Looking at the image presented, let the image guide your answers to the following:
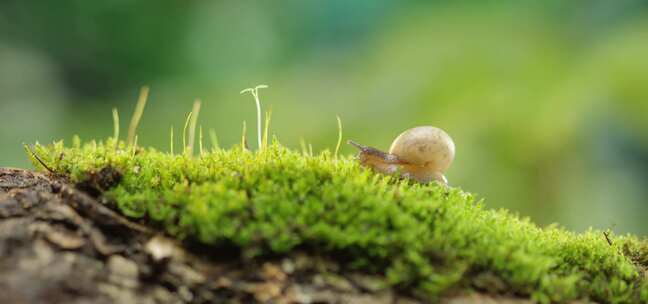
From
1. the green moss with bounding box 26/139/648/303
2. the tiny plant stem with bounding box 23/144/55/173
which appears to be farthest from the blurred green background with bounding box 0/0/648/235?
the tiny plant stem with bounding box 23/144/55/173

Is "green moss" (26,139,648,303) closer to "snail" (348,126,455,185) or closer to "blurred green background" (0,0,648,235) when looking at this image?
"snail" (348,126,455,185)

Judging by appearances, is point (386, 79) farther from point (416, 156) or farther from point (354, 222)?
point (354, 222)

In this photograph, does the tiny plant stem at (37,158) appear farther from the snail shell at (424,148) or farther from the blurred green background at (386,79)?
the blurred green background at (386,79)

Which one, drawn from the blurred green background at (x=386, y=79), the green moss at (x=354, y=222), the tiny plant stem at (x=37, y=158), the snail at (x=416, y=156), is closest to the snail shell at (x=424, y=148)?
the snail at (x=416, y=156)

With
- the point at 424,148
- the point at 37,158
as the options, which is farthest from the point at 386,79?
the point at 37,158

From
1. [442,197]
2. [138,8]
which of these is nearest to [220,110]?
[138,8]
